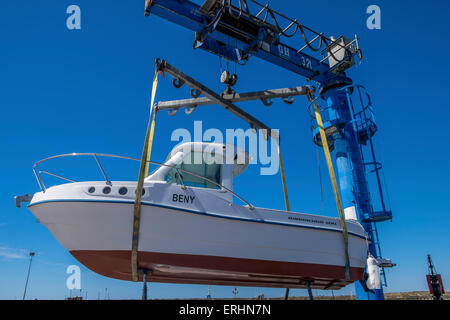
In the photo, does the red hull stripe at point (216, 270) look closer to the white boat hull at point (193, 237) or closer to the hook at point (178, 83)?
the white boat hull at point (193, 237)

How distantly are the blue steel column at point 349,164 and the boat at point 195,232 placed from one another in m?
4.67

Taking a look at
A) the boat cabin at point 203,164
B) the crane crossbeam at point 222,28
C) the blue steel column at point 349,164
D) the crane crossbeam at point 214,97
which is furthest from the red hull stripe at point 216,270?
the crane crossbeam at point 222,28

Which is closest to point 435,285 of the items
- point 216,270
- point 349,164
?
point 349,164

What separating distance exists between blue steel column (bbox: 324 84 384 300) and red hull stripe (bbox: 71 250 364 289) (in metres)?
4.60

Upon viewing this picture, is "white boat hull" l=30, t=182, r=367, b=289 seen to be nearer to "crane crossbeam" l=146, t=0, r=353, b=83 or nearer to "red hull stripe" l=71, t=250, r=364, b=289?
"red hull stripe" l=71, t=250, r=364, b=289

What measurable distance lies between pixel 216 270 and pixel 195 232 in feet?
2.53

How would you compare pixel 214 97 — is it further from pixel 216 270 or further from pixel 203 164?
pixel 216 270

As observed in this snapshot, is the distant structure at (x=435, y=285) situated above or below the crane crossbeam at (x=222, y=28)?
below

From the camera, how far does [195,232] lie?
15.4 feet

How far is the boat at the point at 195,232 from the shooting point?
4.41 m
